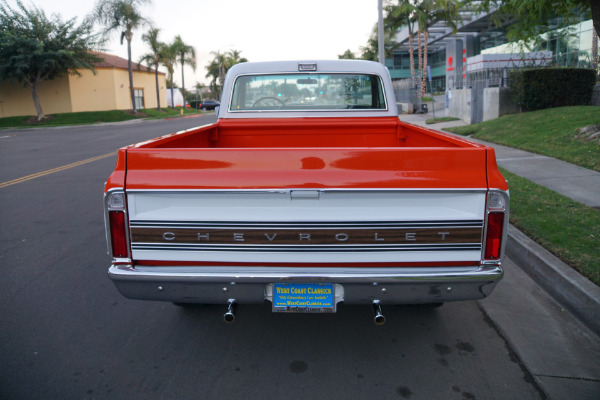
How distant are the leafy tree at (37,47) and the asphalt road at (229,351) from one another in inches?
1420

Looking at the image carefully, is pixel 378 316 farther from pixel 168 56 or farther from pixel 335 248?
pixel 168 56

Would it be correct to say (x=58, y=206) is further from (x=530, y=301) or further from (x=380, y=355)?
(x=530, y=301)

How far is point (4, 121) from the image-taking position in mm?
39125

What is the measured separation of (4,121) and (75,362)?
42.1 meters

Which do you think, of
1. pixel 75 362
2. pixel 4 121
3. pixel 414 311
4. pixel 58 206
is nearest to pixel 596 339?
pixel 414 311

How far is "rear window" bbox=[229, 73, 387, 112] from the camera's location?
5801 mm

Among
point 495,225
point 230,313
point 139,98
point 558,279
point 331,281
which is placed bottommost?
point 558,279

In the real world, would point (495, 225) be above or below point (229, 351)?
above

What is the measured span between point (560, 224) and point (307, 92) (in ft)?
10.7

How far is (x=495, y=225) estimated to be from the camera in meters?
2.91

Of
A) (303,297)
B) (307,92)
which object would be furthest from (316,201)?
(307,92)

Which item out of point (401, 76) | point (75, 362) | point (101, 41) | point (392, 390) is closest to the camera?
point (392, 390)

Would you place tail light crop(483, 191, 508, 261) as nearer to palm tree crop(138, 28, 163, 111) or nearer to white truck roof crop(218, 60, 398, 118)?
white truck roof crop(218, 60, 398, 118)

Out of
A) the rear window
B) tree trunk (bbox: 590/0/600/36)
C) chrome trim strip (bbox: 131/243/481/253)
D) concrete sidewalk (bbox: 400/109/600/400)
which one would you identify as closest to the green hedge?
tree trunk (bbox: 590/0/600/36)
